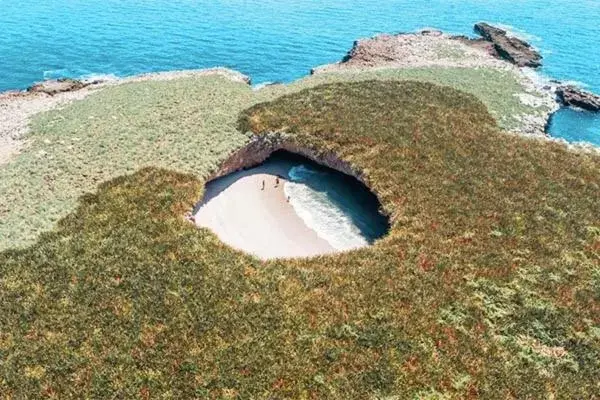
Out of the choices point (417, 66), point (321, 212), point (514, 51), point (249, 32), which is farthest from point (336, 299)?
point (249, 32)

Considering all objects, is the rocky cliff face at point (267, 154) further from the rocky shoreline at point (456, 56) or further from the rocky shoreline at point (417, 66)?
the rocky shoreline at point (456, 56)

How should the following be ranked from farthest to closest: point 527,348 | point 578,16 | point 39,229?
point 578,16 → point 39,229 → point 527,348

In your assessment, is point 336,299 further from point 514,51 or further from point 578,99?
point 514,51

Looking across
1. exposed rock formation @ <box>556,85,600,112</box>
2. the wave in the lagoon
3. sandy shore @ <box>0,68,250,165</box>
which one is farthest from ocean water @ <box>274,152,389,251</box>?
exposed rock formation @ <box>556,85,600,112</box>

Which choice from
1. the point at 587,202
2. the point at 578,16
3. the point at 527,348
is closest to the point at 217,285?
the point at 527,348

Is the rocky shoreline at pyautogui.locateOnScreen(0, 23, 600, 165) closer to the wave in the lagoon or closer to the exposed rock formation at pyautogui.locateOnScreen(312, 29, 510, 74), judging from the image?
the exposed rock formation at pyautogui.locateOnScreen(312, 29, 510, 74)

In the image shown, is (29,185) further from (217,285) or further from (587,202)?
(587,202)
